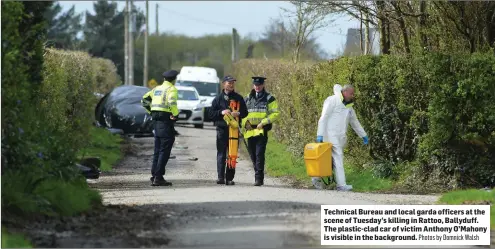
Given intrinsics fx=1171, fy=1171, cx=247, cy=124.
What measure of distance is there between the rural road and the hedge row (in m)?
1.36

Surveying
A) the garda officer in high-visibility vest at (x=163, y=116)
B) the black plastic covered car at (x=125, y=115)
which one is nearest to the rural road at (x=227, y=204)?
the garda officer in high-visibility vest at (x=163, y=116)

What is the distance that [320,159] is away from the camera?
18859 mm

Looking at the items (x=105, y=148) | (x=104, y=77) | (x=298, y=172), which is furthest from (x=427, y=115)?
(x=104, y=77)

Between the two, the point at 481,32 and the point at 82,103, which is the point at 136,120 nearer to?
the point at 82,103

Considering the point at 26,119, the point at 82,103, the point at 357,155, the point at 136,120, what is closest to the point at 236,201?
the point at 26,119

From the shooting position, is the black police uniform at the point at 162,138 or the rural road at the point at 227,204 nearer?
the rural road at the point at 227,204

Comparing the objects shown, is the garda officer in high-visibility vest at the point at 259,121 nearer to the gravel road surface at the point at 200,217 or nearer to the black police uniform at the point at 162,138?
the gravel road surface at the point at 200,217

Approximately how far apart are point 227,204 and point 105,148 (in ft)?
47.9

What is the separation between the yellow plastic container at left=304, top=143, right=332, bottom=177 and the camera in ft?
61.9

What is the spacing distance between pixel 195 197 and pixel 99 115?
64.3 feet

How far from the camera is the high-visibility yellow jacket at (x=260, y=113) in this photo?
1953 cm

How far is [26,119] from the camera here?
13477 mm

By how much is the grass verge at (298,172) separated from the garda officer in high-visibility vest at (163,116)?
2.62 metres
